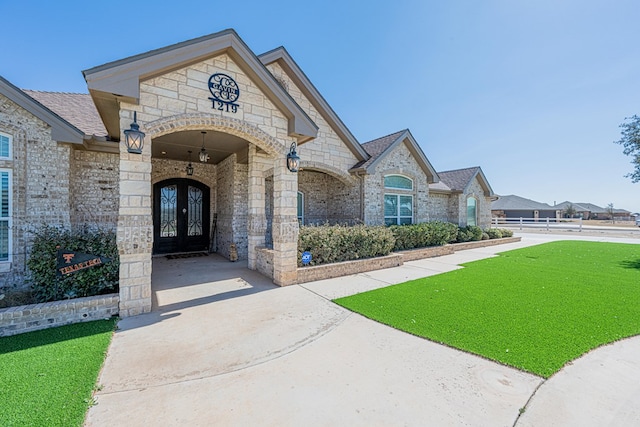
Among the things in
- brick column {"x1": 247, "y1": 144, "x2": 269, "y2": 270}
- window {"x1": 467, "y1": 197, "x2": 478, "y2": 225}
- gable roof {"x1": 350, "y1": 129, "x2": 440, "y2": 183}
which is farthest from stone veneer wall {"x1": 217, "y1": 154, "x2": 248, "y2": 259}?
window {"x1": 467, "y1": 197, "x2": 478, "y2": 225}

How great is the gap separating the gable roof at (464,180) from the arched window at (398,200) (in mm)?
4092

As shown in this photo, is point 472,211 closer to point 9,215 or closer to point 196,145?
point 196,145

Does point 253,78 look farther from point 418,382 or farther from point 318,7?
point 418,382

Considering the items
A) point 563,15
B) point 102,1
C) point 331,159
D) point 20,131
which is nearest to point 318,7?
point 331,159

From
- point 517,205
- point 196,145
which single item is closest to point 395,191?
point 196,145

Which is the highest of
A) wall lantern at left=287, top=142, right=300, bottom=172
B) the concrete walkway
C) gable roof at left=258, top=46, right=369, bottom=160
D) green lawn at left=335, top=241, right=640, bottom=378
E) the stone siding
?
gable roof at left=258, top=46, right=369, bottom=160

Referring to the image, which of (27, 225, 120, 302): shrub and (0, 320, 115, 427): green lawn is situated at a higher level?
(27, 225, 120, 302): shrub

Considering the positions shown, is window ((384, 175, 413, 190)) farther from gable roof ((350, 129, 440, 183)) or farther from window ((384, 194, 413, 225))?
gable roof ((350, 129, 440, 183))

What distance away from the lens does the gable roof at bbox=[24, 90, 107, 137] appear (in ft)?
26.2

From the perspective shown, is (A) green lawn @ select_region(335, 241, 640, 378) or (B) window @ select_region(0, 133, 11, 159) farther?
(B) window @ select_region(0, 133, 11, 159)

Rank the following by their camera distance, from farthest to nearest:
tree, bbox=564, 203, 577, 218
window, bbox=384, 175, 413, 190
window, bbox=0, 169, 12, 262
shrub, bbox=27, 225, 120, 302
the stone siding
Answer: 1. tree, bbox=564, 203, 577, 218
2. window, bbox=384, 175, 413, 190
3. window, bbox=0, 169, 12, 262
4. shrub, bbox=27, 225, 120, 302
5. the stone siding

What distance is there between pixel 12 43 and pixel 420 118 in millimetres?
17927

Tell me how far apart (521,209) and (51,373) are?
59.6 m

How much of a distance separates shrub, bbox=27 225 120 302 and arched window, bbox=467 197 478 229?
62.8ft
